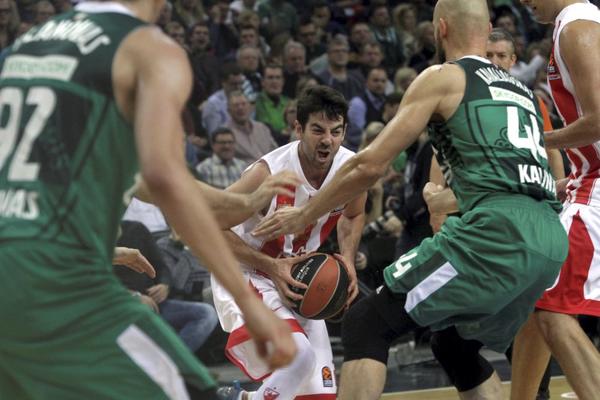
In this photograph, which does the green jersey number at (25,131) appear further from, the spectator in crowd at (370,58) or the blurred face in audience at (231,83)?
the spectator in crowd at (370,58)

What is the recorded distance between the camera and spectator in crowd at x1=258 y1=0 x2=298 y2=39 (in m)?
13.8

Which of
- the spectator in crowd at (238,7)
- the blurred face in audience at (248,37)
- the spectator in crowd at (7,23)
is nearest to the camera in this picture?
the spectator in crowd at (7,23)

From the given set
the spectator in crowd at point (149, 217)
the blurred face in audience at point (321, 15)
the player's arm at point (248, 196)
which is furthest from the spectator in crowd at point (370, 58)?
the player's arm at point (248, 196)

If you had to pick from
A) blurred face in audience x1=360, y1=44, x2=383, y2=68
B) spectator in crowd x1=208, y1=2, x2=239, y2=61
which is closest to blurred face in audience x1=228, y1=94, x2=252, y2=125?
spectator in crowd x1=208, y1=2, x2=239, y2=61

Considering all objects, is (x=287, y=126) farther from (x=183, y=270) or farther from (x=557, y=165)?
(x=557, y=165)

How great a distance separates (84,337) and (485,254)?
92.4 inches

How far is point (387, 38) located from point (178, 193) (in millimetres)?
12205

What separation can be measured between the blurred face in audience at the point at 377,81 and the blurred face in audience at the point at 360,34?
124 cm

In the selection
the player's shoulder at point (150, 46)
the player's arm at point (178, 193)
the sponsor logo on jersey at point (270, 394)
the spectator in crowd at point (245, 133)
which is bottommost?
the spectator in crowd at point (245, 133)

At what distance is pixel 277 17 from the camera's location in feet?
45.8

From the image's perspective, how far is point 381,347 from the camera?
5117mm

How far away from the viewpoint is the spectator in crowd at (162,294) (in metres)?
8.65

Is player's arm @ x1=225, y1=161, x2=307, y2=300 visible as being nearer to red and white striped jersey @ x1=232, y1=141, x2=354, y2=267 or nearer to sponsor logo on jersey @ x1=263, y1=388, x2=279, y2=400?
red and white striped jersey @ x1=232, y1=141, x2=354, y2=267

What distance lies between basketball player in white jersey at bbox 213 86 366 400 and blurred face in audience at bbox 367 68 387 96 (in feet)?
22.7
